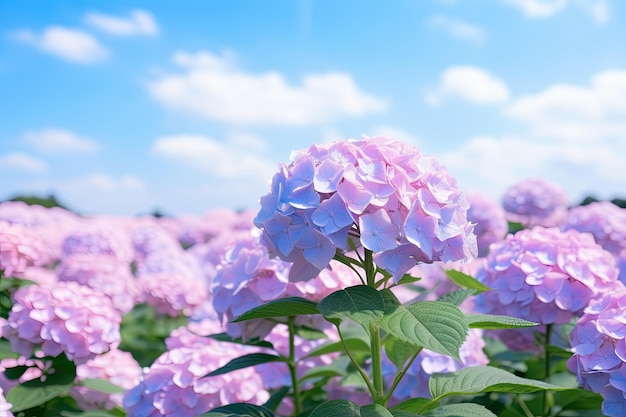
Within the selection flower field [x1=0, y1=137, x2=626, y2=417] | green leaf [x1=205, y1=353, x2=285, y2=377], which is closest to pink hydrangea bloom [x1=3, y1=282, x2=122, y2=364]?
flower field [x1=0, y1=137, x2=626, y2=417]

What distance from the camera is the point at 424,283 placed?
502 cm

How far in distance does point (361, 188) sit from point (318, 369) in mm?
1118

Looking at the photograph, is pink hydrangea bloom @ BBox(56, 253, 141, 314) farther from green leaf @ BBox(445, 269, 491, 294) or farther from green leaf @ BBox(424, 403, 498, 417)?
green leaf @ BBox(424, 403, 498, 417)

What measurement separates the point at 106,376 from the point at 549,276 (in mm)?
1838

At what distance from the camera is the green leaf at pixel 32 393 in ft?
7.06

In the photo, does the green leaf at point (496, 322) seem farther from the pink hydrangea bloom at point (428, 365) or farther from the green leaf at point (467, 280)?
the pink hydrangea bloom at point (428, 365)

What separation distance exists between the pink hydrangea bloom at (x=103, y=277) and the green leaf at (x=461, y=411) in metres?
2.55

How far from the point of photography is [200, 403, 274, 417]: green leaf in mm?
1631

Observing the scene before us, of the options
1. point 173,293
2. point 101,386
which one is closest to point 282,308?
point 101,386

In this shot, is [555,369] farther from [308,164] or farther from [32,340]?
[32,340]

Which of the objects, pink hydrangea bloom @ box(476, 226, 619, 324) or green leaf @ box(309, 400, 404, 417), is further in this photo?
pink hydrangea bloom @ box(476, 226, 619, 324)

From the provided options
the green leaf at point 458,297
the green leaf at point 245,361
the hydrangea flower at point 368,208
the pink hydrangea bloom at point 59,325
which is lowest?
the green leaf at point 245,361

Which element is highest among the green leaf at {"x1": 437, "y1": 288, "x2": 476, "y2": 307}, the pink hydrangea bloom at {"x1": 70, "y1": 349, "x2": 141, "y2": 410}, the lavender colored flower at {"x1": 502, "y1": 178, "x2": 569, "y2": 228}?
the lavender colored flower at {"x1": 502, "y1": 178, "x2": 569, "y2": 228}

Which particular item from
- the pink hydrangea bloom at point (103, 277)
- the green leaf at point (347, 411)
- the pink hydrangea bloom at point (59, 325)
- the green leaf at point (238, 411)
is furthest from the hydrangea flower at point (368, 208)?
the pink hydrangea bloom at point (103, 277)
